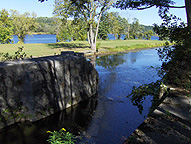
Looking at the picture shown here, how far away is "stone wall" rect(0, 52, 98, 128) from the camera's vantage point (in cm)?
632

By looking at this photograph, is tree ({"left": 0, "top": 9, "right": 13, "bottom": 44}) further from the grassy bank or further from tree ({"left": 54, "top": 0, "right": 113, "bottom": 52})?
tree ({"left": 54, "top": 0, "right": 113, "bottom": 52})

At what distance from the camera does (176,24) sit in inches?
281

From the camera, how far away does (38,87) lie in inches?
277

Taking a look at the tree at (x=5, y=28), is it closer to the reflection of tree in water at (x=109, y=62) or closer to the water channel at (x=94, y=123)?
the reflection of tree in water at (x=109, y=62)

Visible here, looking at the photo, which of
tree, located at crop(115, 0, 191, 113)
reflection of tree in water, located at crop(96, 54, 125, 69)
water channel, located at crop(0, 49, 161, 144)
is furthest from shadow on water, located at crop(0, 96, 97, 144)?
reflection of tree in water, located at crop(96, 54, 125, 69)

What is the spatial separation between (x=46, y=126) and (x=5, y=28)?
51.7 metres

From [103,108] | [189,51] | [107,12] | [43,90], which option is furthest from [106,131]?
[107,12]

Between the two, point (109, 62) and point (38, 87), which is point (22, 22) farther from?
point (38, 87)

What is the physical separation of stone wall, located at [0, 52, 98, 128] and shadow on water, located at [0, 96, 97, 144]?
0.25 meters

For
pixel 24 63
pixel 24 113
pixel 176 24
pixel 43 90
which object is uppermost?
pixel 176 24

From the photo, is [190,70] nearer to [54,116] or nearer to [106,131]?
[106,131]

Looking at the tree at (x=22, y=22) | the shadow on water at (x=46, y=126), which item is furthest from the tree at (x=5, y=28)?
the shadow on water at (x=46, y=126)

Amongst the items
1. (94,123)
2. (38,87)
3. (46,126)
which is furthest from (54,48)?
(94,123)

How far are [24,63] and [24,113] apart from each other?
175 centimetres
